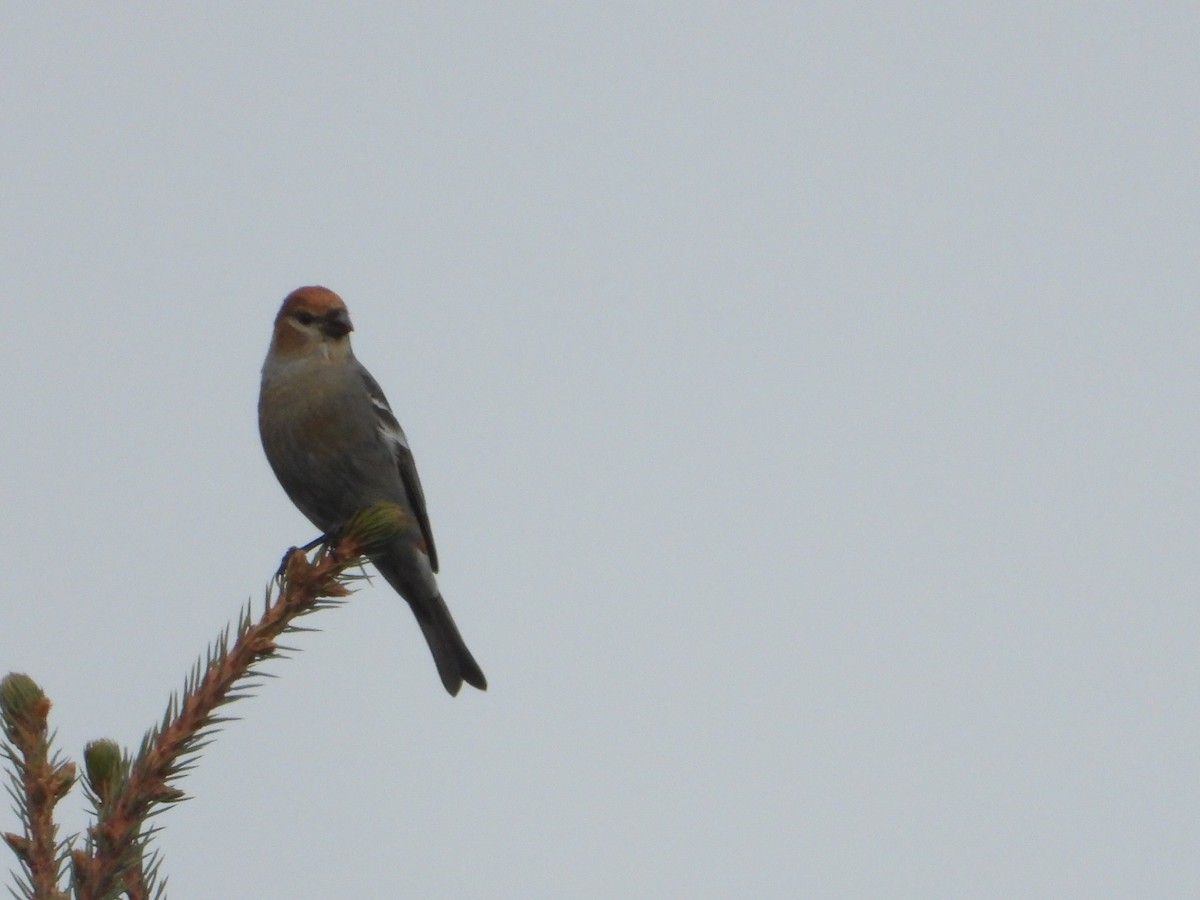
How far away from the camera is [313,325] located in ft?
24.2

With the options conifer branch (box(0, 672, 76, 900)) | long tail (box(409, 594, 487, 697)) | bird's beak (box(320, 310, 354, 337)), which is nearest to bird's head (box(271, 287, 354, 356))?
bird's beak (box(320, 310, 354, 337))

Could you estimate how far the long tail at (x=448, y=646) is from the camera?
740 cm

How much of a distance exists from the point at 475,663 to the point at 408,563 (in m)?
0.72

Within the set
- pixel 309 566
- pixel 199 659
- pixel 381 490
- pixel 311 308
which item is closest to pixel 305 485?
pixel 381 490

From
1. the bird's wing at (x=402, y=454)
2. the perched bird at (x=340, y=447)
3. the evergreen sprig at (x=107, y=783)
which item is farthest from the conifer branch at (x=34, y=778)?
the bird's wing at (x=402, y=454)

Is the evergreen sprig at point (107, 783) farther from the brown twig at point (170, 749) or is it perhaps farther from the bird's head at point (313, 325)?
the bird's head at point (313, 325)

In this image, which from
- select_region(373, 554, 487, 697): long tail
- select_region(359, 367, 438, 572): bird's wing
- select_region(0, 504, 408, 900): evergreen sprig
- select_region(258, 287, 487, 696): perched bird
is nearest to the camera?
select_region(0, 504, 408, 900): evergreen sprig

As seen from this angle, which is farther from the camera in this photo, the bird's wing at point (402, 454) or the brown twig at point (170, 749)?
the bird's wing at point (402, 454)

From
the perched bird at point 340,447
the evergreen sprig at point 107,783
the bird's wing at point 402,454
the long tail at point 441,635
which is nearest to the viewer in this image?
the evergreen sprig at point 107,783

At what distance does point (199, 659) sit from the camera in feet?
10.6

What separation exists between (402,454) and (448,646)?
44.5 inches

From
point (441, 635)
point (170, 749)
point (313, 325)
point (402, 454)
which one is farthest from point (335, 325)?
point (170, 749)

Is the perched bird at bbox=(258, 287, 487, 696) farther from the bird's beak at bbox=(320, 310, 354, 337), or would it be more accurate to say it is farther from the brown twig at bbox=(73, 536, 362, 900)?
the brown twig at bbox=(73, 536, 362, 900)

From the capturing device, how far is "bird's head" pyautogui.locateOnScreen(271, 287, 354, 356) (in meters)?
7.32
